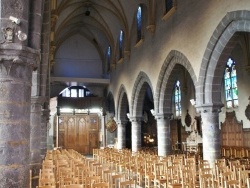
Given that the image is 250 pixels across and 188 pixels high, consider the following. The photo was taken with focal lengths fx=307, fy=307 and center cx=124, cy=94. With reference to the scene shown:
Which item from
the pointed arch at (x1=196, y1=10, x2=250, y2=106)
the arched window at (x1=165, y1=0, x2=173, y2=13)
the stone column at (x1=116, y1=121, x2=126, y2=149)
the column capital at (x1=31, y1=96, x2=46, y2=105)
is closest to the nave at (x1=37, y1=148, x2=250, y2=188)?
the column capital at (x1=31, y1=96, x2=46, y2=105)

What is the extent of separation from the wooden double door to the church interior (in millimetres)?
97

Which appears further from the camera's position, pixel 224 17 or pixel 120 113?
pixel 120 113

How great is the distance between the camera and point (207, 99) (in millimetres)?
12562

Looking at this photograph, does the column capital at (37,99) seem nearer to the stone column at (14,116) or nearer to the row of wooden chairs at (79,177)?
the row of wooden chairs at (79,177)

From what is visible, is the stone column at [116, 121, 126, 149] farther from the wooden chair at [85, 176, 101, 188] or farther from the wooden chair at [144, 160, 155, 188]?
the wooden chair at [85, 176, 101, 188]

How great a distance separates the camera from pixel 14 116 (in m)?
5.56

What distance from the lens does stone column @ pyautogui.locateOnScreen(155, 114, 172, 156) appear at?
16.9 metres

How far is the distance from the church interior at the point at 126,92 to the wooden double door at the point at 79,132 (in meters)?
0.10

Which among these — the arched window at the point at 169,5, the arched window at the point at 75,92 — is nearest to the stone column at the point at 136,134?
the arched window at the point at 169,5

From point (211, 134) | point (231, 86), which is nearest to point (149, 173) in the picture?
point (211, 134)

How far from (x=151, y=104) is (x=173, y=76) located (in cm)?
A: 1135

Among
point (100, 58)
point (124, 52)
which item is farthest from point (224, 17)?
point (100, 58)

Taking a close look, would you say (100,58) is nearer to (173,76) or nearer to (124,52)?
(124,52)

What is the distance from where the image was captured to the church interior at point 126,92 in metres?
5.73
